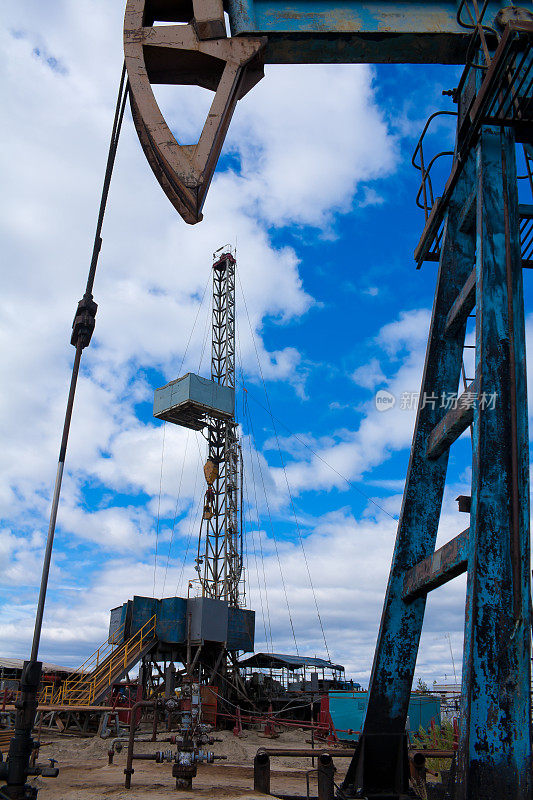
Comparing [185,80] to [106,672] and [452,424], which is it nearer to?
[452,424]

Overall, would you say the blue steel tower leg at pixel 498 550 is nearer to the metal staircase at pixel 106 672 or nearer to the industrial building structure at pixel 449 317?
the industrial building structure at pixel 449 317

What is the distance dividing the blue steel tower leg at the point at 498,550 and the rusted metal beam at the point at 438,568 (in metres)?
0.31

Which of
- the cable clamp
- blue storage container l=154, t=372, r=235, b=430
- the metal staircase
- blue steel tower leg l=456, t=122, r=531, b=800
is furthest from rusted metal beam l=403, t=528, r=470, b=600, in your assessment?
blue storage container l=154, t=372, r=235, b=430

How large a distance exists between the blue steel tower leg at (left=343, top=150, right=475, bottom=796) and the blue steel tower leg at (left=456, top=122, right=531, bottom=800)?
44.8 inches

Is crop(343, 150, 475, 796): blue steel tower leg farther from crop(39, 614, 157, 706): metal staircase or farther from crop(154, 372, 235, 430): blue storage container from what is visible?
crop(154, 372, 235, 430): blue storage container

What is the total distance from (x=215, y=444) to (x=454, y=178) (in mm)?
25672

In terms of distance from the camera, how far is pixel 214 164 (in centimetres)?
496

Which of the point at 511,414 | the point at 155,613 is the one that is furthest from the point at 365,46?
the point at 155,613

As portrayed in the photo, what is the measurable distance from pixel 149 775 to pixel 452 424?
8324mm

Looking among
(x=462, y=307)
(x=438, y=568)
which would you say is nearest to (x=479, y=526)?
(x=438, y=568)

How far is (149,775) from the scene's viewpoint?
10008mm

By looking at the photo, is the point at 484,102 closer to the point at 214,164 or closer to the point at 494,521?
the point at 214,164

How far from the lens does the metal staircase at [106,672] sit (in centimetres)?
1844

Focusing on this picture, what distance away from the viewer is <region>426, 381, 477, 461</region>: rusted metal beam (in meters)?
4.66
